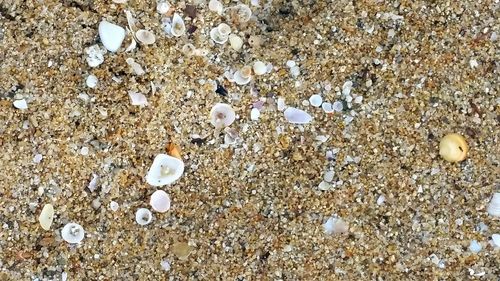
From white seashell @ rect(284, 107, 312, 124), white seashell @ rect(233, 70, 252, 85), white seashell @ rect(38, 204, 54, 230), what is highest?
white seashell @ rect(233, 70, 252, 85)

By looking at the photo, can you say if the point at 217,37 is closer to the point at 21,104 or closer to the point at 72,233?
the point at 21,104

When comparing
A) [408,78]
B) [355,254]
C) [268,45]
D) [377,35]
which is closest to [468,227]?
[355,254]

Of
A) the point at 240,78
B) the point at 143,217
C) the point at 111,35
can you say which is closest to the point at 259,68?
the point at 240,78

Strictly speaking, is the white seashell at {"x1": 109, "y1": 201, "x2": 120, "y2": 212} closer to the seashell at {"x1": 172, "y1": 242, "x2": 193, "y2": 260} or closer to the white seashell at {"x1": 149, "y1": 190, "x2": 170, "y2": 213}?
the white seashell at {"x1": 149, "y1": 190, "x2": 170, "y2": 213}

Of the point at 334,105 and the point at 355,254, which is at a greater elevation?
the point at 334,105

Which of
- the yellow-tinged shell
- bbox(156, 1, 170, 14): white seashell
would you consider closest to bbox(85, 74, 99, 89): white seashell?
bbox(156, 1, 170, 14): white seashell

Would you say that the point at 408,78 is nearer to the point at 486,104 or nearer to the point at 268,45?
the point at 486,104

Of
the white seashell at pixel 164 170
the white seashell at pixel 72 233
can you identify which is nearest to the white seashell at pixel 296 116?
the white seashell at pixel 164 170
